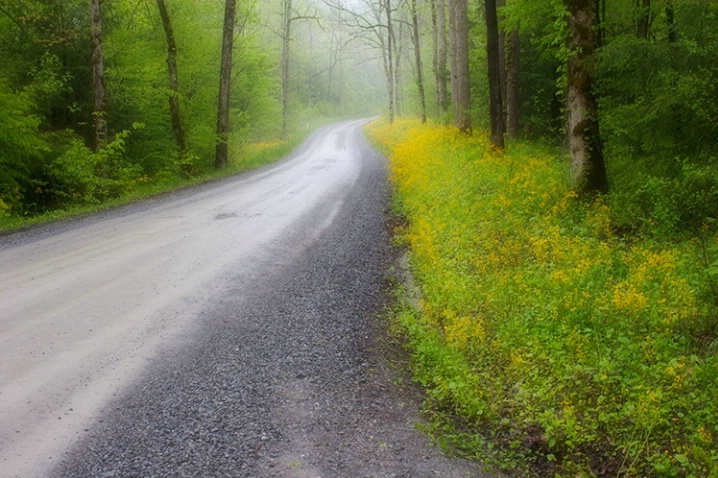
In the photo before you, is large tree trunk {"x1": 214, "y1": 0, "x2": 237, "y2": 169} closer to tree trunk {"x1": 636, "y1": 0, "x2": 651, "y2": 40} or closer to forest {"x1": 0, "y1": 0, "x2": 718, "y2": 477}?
forest {"x1": 0, "y1": 0, "x2": 718, "y2": 477}

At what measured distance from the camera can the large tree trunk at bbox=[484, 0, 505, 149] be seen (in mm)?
13859

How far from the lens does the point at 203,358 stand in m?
5.35

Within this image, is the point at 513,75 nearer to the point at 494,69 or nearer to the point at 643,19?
the point at 494,69

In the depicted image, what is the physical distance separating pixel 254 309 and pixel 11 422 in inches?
114

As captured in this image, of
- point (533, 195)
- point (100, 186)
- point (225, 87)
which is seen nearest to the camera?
point (533, 195)

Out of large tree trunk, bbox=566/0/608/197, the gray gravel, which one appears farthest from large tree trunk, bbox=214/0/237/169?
the gray gravel

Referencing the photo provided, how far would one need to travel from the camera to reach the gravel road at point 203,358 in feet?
12.8

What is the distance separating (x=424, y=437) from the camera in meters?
4.24

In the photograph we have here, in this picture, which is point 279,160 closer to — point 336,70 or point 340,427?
point 340,427

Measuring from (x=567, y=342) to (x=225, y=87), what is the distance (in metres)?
19.0

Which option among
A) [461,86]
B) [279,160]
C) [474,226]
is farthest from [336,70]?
[474,226]

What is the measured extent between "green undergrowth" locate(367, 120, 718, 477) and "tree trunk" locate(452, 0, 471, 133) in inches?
416

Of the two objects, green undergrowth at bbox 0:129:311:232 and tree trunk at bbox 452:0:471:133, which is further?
tree trunk at bbox 452:0:471:133

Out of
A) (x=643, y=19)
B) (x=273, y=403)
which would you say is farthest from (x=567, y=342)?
→ (x=643, y=19)
